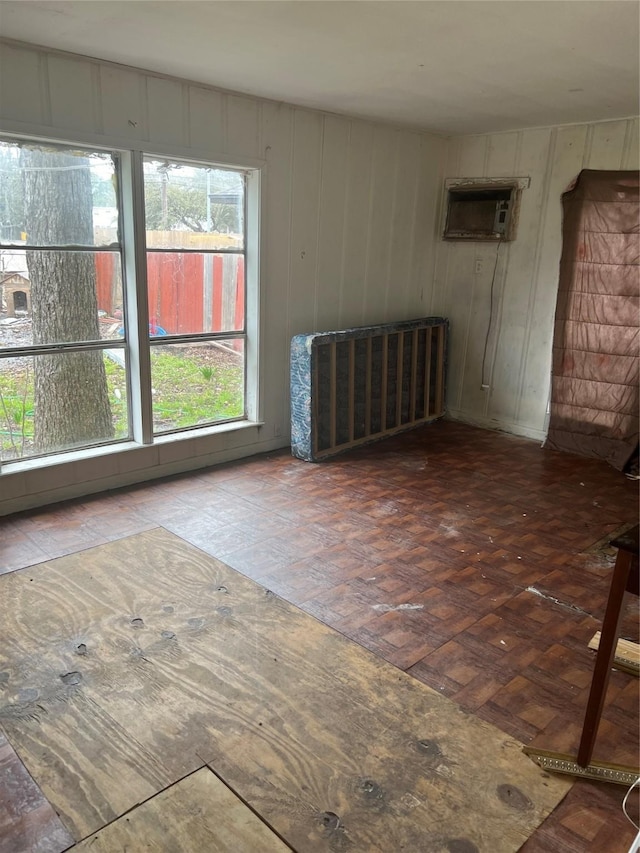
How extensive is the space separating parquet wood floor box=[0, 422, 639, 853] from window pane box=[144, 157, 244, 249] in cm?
168

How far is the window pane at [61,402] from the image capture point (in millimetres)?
3770

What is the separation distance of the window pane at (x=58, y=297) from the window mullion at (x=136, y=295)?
91 millimetres

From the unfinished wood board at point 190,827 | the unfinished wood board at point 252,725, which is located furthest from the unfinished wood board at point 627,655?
the unfinished wood board at point 190,827

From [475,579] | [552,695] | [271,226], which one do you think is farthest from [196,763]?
[271,226]

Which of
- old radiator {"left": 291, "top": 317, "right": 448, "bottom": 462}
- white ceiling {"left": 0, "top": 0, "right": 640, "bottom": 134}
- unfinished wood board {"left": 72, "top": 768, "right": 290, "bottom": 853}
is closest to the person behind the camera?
unfinished wood board {"left": 72, "top": 768, "right": 290, "bottom": 853}

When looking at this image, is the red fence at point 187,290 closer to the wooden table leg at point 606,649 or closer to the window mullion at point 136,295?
the window mullion at point 136,295

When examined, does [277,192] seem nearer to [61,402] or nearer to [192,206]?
[192,206]

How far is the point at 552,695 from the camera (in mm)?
2381

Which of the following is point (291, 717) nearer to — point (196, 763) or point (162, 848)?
point (196, 763)

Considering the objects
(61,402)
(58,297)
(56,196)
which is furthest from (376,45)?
(61,402)

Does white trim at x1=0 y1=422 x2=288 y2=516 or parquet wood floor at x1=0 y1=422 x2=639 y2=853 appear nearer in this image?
parquet wood floor at x1=0 y1=422 x2=639 y2=853

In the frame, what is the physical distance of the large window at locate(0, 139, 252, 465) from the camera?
12.0ft

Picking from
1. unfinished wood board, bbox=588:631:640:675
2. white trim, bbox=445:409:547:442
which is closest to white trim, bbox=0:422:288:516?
white trim, bbox=445:409:547:442

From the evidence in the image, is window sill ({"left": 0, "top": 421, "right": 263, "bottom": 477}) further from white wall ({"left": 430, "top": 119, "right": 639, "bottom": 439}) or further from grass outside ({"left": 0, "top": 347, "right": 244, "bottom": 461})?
white wall ({"left": 430, "top": 119, "right": 639, "bottom": 439})
